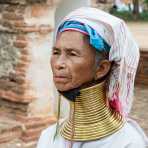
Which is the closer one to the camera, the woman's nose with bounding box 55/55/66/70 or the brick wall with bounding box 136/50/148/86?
the woman's nose with bounding box 55/55/66/70

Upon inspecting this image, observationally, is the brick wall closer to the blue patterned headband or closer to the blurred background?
the blurred background

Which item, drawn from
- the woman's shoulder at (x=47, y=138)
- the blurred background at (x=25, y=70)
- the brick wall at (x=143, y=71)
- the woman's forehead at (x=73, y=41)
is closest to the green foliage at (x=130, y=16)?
the brick wall at (x=143, y=71)

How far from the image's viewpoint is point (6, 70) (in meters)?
6.93

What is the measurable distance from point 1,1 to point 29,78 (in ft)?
3.16

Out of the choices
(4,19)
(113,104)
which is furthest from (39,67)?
(113,104)

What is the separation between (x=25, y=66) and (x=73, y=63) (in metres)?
4.80

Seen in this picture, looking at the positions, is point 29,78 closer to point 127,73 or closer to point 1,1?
point 1,1

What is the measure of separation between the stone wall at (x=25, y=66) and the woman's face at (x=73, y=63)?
4.64m

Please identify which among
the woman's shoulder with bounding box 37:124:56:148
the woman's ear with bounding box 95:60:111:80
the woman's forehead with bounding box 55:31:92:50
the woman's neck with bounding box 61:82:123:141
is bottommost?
the woman's shoulder with bounding box 37:124:56:148

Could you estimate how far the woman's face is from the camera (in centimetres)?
201

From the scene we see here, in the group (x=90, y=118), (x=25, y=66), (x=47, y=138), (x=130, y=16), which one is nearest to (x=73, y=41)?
(x=90, y=118)

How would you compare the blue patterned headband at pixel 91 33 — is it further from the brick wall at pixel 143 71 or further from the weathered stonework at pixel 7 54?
the brick wall at pixel 143 71

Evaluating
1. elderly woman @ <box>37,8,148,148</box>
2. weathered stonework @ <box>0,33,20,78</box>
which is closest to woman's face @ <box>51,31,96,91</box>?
elderly woman @ <box>37,8,148,148</box>

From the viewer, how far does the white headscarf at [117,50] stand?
203 cm
